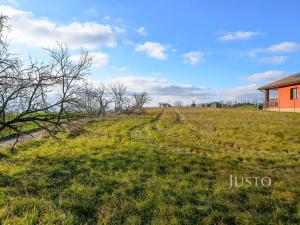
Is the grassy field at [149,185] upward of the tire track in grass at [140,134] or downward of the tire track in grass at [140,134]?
downward

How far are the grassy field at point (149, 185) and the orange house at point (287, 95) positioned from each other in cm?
2153

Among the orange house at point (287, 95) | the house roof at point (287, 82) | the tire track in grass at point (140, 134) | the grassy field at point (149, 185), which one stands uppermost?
the house roof at point (287, 82)

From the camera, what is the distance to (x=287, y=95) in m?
33.7

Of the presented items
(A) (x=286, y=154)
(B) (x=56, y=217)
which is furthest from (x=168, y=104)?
(B) (x=56, y=217)

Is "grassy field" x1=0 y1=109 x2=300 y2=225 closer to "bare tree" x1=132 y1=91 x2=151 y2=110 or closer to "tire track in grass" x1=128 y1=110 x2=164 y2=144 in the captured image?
"tire track in grass" x1=128 y1=110 x2=164 y2=144

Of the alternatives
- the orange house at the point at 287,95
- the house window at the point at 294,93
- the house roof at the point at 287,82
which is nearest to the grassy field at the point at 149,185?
the house roof at the point at 287,82

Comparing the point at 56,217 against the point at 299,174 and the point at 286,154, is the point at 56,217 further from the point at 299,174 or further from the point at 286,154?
the point at 286,154

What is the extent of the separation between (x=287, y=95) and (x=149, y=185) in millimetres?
30642

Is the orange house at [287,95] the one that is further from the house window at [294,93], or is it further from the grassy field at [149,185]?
the grassy field at [149,185]

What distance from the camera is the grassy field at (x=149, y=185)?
548 cm

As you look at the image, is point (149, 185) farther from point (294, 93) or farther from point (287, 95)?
point (287, 95)

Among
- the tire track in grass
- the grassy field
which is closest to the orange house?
the tire track in grass

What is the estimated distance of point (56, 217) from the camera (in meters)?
5.47

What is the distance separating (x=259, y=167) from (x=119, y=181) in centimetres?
400
